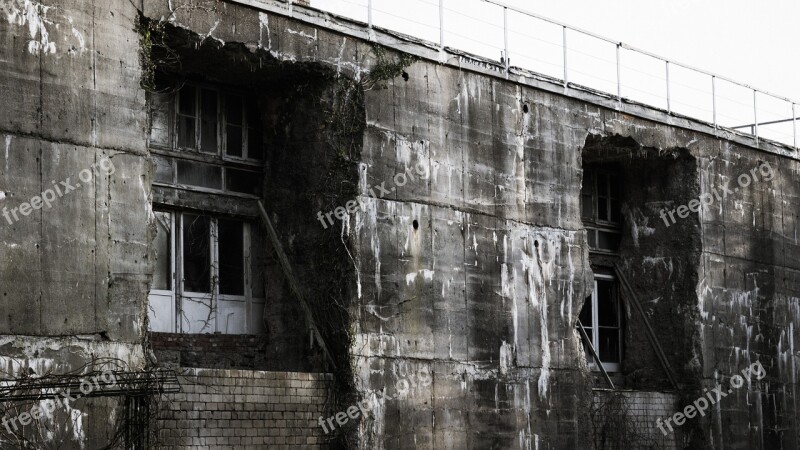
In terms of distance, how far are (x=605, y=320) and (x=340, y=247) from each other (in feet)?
23.9

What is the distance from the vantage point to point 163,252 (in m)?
12.7

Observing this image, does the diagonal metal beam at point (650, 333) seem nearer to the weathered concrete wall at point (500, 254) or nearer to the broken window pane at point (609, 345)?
the weathered concrete wall at point (500, 254)

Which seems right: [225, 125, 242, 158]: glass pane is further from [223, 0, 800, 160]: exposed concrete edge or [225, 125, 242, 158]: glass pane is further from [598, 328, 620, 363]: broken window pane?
[598, 328, 620, 363]: broken window pane

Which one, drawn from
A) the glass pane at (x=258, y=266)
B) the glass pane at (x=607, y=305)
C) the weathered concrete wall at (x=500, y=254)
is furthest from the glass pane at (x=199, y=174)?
the glass pane at (x=607, y=305)

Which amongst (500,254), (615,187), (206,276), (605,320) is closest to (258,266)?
(206,276)

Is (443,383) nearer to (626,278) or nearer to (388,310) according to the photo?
(388,310)

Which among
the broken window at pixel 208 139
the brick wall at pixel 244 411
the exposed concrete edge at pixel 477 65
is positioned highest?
the exposed concrete edge at pixel 477 65

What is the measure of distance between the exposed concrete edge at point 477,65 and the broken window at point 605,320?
2895 millimetres

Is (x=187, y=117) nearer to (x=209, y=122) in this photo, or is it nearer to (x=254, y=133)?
(x=209, y=122)

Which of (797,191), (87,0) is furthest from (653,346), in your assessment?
(87,0)

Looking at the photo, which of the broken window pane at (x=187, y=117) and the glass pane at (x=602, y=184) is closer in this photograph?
the broken window pane at (x=187, y=117)

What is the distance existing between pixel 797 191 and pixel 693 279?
3.84m

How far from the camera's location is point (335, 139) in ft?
44.0

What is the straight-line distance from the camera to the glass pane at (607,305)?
18.9 metres
